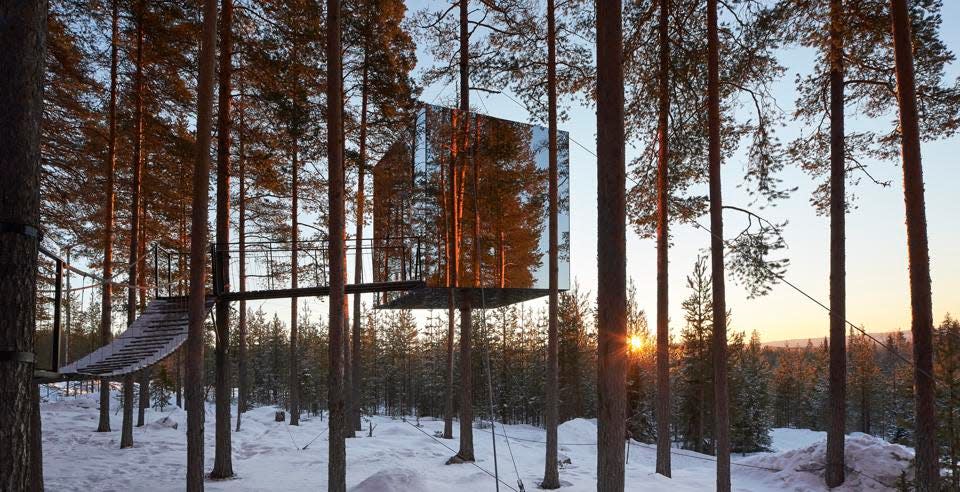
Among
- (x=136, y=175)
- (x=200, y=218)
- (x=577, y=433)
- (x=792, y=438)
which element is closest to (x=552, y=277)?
(x=200, y=218)

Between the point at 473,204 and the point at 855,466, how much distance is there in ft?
28.4

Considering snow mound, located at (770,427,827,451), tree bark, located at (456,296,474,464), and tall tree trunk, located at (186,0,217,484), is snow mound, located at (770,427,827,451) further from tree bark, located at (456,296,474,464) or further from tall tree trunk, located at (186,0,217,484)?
tall tree trunk, located at (186,0,217,484)

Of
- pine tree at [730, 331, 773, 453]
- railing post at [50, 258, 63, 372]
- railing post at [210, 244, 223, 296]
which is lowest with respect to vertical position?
pine tree at [730, 331, 773, 453]

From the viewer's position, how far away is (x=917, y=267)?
7.28m

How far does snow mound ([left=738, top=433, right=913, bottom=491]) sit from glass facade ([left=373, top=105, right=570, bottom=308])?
615 cm

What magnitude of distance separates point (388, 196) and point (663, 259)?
5.81 metres

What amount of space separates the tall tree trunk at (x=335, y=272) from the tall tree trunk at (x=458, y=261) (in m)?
3.63

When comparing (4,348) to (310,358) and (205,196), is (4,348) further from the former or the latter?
(310,358)

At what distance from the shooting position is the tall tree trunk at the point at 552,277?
33.3 feet

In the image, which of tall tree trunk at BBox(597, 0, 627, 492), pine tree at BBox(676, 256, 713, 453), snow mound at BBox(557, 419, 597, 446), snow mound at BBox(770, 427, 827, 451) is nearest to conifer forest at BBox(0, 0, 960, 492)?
tall tree trunk at BBox(597, 0, 627, 492)

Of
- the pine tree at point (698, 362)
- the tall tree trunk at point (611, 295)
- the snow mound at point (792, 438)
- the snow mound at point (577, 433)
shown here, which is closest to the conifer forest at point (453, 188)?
the tall tree trunk at point (611, 295)

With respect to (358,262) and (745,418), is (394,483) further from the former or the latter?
(745,418)

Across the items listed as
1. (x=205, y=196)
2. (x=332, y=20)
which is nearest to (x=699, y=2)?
(x=332, y=20)

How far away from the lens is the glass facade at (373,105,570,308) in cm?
1144
